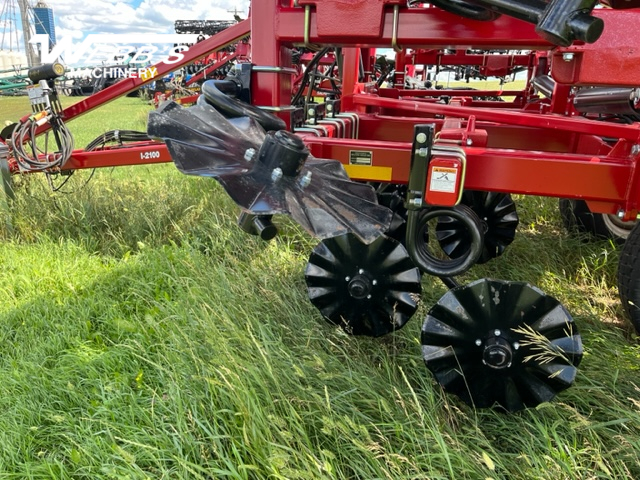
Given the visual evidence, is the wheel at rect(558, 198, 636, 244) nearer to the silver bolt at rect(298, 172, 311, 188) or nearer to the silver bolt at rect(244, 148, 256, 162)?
the silver bolt at rect(298, 172, 311, 188)

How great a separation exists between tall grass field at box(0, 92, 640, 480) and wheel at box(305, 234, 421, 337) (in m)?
0.10

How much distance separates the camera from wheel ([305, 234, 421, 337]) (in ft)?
6.88

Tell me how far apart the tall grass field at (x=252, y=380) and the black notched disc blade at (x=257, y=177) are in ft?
1.64

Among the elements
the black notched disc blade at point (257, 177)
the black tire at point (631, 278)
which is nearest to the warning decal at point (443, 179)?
the black notched disc blade at point (257, 177)

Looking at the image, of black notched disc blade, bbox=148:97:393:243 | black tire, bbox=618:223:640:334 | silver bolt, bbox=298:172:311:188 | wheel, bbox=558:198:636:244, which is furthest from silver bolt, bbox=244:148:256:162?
wheel, bbox=558:198:636:244

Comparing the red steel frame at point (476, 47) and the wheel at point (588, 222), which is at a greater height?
the red steel frame at point (476, 47)

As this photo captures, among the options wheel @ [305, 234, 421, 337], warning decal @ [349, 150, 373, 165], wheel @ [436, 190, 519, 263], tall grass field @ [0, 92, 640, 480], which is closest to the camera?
tall grass field @ [0, 92, 640, 480]

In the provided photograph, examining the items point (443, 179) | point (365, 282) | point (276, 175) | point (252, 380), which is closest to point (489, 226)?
point (365, 282)

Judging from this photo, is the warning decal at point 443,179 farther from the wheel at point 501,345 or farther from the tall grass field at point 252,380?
the tall grass field at point 252,380

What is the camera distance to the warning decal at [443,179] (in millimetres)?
1450

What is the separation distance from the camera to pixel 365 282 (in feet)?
6.93

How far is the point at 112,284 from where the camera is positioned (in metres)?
2.78

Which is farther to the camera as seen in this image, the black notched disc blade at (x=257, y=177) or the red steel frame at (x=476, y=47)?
the red steel frame at (x=476, y=47)

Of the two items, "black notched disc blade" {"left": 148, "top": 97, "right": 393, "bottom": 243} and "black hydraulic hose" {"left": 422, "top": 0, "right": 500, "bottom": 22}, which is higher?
"black hydraulic hose" {"left": 422, "top": 0, "right": 500, "bottom": 22}
